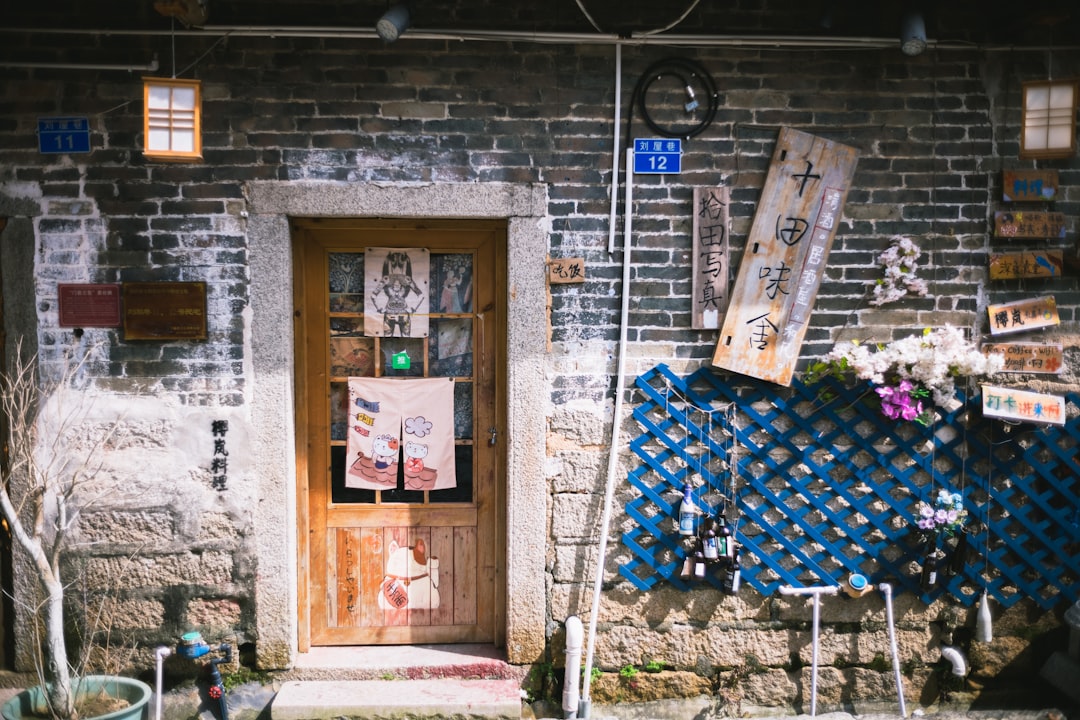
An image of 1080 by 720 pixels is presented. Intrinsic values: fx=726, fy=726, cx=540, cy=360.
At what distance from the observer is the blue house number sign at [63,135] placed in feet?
11.6

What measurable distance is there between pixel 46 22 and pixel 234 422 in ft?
7.07

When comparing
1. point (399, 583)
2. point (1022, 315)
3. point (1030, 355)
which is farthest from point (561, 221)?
point (1030, 355)

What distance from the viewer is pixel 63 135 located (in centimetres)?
354

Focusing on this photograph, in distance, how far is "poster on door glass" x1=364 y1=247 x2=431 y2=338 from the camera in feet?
12.6

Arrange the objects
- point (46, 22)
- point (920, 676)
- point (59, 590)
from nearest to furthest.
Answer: point (59, 590), point (46, 22), point (920, 676)

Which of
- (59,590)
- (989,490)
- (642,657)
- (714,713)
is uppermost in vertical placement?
(989,490)

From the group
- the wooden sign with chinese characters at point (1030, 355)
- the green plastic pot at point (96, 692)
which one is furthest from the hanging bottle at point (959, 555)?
the green plastic pot at point (96, 692)

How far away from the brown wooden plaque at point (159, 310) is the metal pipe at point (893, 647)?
368 centimetres

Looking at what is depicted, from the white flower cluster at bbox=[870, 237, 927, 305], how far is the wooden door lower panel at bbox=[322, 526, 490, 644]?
2.48m

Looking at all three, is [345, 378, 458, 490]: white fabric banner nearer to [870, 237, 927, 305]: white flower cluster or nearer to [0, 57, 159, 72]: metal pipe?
[0, 57, 159, 72]: metal pipe

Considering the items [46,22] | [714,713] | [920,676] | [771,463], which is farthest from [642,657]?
[46,22]

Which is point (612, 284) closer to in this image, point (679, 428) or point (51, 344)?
point (679, 428)

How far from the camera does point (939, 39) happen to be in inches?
146

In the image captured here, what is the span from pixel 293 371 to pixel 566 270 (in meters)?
1.48
